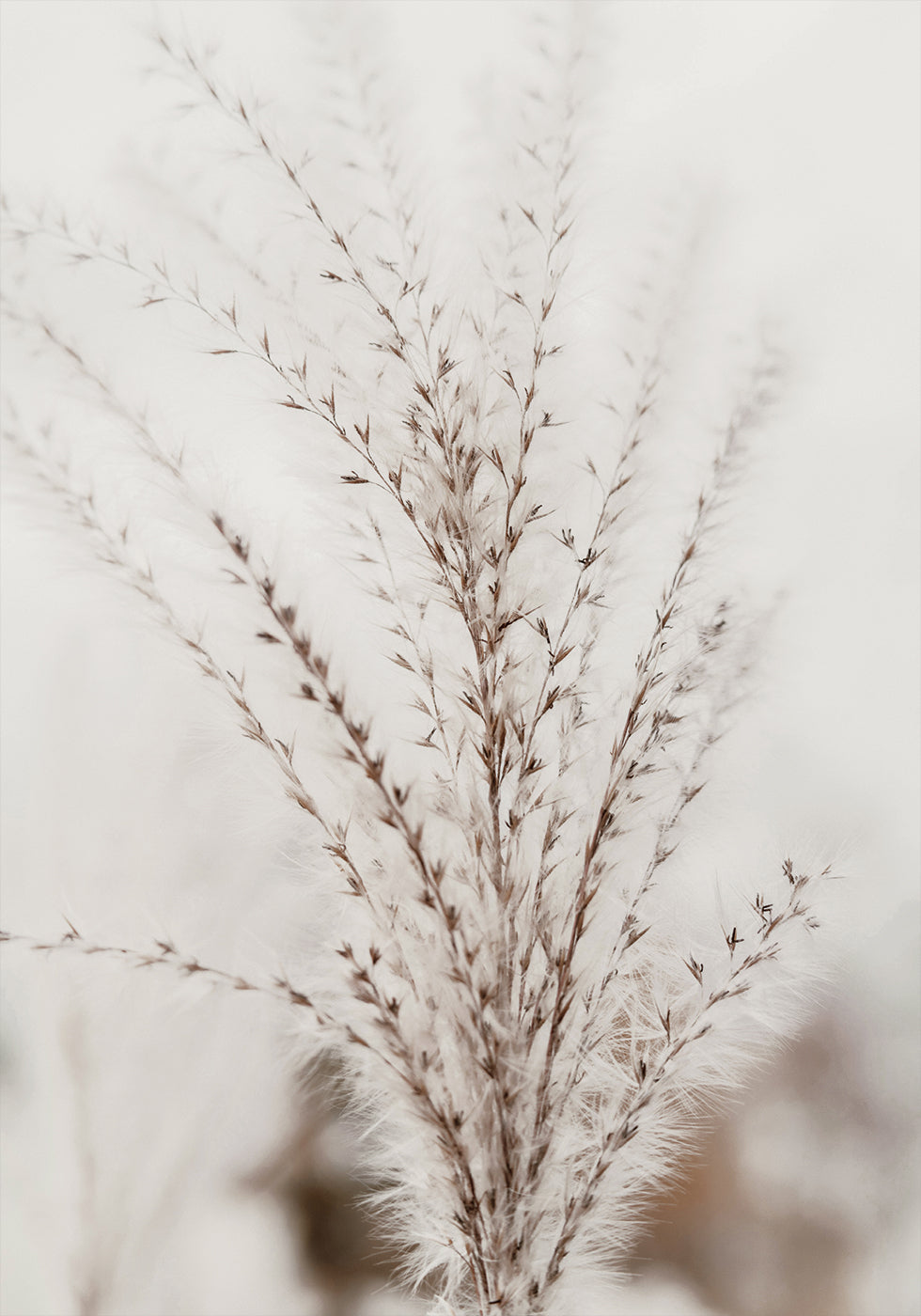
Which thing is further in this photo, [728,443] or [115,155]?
[115,155]

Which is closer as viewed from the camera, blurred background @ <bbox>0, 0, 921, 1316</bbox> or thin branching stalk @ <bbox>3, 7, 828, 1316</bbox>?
thin branching stalk @ <bbox>3, 7, 828, 1316</bbox>

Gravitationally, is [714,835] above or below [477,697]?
below

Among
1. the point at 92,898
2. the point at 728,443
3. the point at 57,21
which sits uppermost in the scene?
the point at 57,21

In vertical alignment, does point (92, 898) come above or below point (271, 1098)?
above

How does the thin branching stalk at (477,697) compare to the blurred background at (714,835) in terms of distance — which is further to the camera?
the blurred background at (714,835)

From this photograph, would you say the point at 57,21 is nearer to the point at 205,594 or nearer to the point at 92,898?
the point at 205,594

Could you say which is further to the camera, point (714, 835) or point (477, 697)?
point (714, 835)

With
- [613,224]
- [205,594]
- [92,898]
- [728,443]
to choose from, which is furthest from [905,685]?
[92,898]
